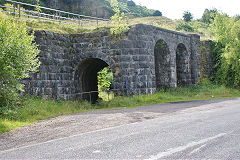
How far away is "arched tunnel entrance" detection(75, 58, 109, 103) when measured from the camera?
A: 1755 cm

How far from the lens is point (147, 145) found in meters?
4.81

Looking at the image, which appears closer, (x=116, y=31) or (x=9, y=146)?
(x=9, y=146)

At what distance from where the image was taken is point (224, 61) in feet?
76.5

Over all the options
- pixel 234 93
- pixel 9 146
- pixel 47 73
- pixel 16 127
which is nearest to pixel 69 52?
pixel 47 73

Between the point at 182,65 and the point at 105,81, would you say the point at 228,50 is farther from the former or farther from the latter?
the point at 105,81

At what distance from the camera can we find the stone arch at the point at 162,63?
19.7 metres

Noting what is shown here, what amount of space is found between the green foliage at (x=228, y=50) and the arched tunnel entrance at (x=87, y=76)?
11245 mm

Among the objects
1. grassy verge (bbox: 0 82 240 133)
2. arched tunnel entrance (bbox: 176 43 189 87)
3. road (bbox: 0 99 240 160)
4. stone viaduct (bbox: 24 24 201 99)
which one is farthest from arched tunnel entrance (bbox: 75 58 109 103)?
road (bbox: 0 99 240 160)

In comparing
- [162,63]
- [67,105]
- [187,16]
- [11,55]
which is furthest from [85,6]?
Result: [11,55]

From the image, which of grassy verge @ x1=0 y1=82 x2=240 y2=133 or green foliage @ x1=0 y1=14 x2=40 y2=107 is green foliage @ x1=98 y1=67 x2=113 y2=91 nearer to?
grassy verge @ x1=0 y1=82 x2=240 y2=133

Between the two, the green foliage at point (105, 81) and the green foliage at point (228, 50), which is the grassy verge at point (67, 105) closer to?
the green foliage at point (228, 50)

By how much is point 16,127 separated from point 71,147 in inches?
169

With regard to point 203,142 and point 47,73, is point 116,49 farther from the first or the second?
point 203,142

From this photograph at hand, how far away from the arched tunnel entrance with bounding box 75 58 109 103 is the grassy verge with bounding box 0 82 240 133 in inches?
105
